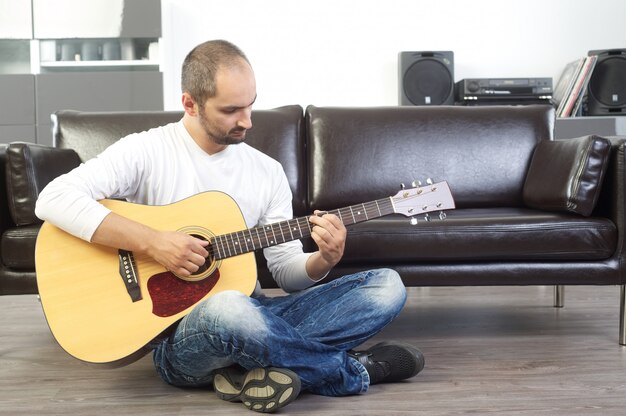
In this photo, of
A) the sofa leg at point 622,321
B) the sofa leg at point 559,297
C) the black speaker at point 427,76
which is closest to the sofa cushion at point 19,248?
the sofa leg at point 622,321

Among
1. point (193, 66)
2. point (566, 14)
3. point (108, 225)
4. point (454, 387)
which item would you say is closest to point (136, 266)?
point (108, 225)

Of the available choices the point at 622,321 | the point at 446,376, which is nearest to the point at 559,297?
the point at 622,321

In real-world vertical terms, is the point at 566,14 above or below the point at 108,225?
above

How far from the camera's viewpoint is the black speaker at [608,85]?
4930 mm

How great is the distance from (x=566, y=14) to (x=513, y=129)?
292cm

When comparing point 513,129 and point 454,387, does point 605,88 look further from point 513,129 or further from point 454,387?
point 454,387

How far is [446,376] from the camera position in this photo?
6.41 ft

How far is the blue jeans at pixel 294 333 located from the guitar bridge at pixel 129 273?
12 cm

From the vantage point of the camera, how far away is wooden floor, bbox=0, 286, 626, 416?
1720 mm

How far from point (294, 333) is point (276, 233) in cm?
23

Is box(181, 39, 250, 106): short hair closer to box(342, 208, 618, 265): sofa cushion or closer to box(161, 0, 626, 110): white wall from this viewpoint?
box(342, 208, 618, 265): sofa cushion

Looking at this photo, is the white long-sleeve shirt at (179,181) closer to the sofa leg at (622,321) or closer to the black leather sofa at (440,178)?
the black leather sofa at (440,178)

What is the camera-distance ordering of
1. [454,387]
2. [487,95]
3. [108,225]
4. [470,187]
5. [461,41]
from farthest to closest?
[461,41] < [487,95] < [470,187] < [454,387] < [108,225]

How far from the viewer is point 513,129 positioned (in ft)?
9.39
